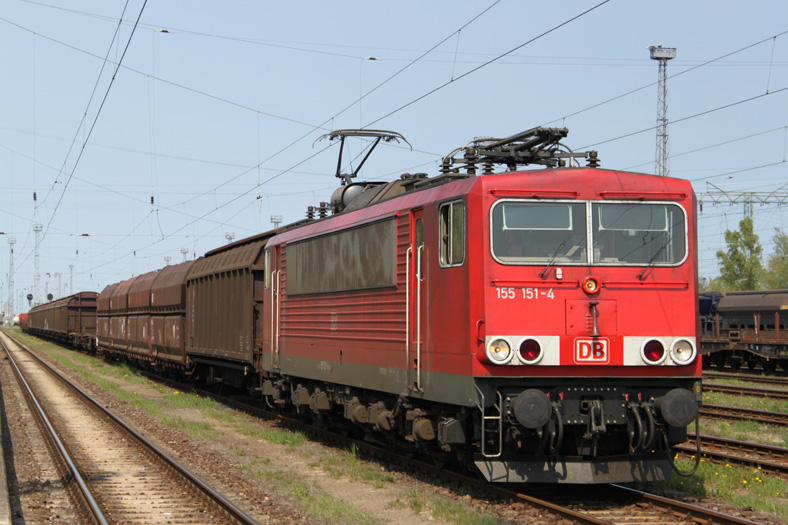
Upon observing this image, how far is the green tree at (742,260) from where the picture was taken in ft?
198

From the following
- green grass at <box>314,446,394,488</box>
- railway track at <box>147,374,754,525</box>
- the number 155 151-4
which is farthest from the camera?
green grass at <box>314,446,394,488</box>

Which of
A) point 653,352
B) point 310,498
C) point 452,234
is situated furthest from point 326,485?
point 653,352

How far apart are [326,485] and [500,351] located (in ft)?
11.4

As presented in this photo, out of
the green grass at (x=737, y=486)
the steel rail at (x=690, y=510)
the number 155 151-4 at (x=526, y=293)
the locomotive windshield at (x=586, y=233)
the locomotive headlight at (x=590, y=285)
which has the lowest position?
the green grass at (x=737, y=486)

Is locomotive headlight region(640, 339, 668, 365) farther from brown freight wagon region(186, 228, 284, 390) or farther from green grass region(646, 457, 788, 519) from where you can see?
brown freight wagon region(186, 228, 284, 390)

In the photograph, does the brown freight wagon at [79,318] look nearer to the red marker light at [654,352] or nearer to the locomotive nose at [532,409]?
the locomotive nose at [532,409]

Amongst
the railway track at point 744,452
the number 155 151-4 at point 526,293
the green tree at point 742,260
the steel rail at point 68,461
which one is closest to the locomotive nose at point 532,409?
the number 155 151-4 at point 526,293

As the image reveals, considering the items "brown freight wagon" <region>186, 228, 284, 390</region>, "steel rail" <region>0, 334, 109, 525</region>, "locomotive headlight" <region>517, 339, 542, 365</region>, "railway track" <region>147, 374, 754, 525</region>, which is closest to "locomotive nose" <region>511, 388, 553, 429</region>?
"locomotive headlight" <region>517, 339, 542, 365</region>

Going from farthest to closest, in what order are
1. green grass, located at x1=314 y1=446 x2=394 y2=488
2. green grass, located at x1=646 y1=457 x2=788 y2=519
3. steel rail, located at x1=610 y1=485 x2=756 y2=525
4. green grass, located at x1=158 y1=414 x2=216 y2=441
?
green grass, located at x1=158 y1=414 x2=216 y2=441
green grass, located at x1=314 y1=446 x2=394 y2=488
green grass, located at x1=646 y1=457 x2=788 y2=519
steel rail, located at x1=610 y1=485 x2=756 y2=525

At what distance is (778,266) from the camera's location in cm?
7125

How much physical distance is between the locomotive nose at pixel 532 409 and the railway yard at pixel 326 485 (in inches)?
34.7

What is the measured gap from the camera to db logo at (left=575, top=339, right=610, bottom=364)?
29.2 ft

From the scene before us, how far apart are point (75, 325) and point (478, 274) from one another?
48531 millimetres

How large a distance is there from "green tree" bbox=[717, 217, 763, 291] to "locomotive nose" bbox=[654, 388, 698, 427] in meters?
55.6
